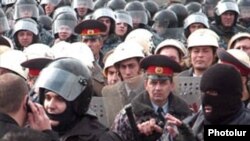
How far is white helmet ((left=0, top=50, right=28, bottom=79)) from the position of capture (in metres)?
8.23

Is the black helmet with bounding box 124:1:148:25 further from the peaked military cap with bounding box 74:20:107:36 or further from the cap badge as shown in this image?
the cap badge

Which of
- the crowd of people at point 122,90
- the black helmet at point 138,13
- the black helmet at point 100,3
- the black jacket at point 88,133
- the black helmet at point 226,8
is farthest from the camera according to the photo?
the black helmet at point 100,3

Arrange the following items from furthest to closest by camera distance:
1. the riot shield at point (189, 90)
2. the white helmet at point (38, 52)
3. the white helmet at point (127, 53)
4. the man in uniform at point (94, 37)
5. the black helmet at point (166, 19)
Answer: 1. the black helmet at point (166, 19)
2. the man in uniform at point (94, 37)
3. the white helmet at point (38, 52)
4. the white helmet at point (127, 53)
5. the riot shield at point (189, 90)

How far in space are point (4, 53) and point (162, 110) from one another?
8.34 ft

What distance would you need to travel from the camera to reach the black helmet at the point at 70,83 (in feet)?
19.9

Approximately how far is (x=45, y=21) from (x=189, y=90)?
7.80 m

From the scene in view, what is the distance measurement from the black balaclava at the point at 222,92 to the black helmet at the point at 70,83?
79 centimetres

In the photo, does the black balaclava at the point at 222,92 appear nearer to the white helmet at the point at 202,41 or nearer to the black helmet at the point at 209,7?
the white helmet at the point at 202,41

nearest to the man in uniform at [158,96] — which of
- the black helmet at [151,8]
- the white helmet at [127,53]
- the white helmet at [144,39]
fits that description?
the white helmet at [127,53]

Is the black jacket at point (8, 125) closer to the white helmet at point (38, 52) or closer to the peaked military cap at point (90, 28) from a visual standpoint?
the white helmet at point (38, 52)

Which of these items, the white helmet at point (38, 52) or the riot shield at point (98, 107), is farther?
the white helmet at point (38, 52)

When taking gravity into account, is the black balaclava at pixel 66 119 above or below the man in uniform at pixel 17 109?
below

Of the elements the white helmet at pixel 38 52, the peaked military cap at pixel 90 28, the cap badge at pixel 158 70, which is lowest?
the white helmet at pixel 38 52

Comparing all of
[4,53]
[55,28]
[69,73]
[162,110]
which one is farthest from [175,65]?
[55,28]
